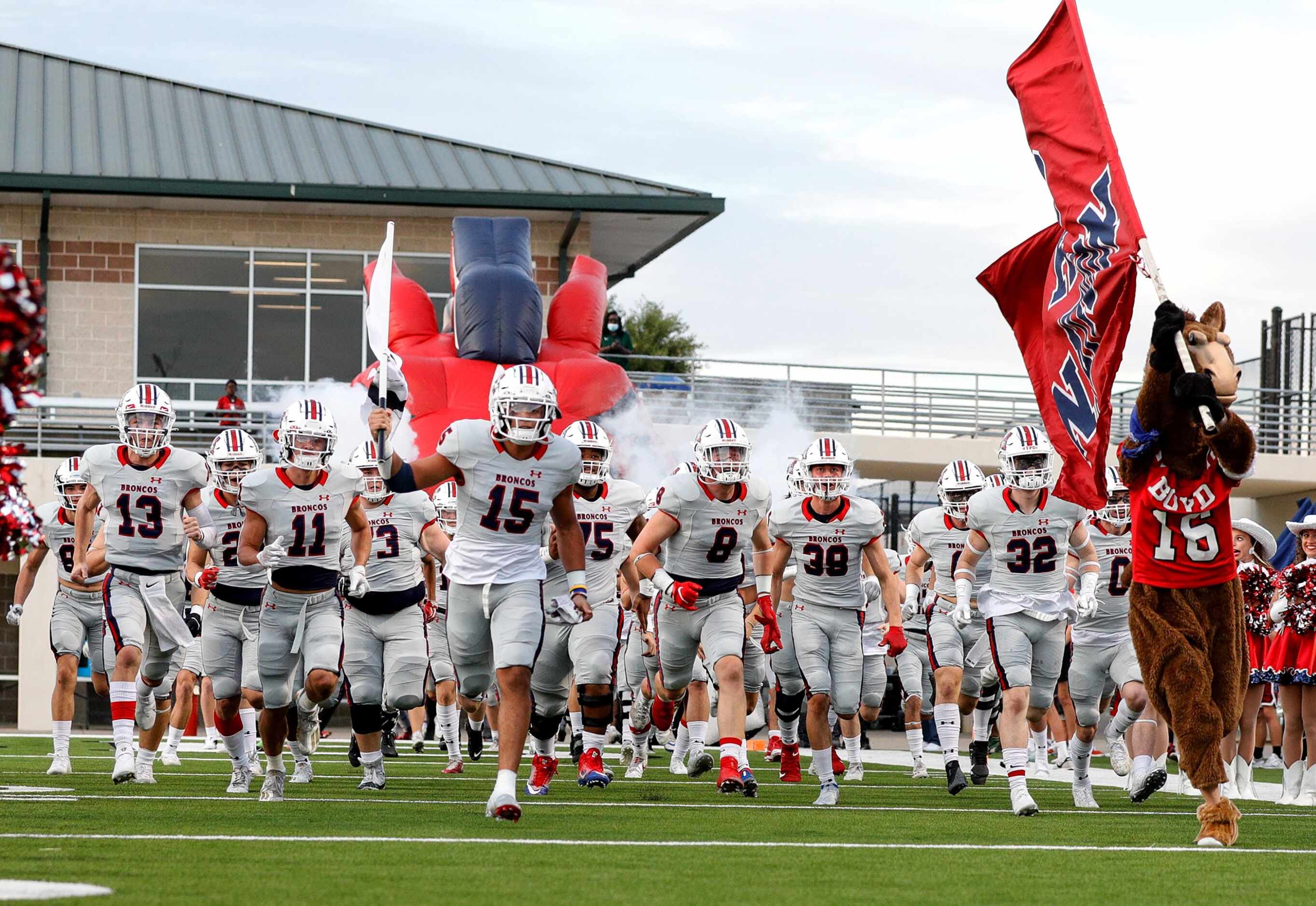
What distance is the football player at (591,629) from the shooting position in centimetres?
1052

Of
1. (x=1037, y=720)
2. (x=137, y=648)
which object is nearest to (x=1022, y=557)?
(x=1037, y=720)

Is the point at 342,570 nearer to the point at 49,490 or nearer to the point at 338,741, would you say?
the point at 338,741

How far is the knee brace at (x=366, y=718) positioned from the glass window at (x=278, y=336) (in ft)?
52.1

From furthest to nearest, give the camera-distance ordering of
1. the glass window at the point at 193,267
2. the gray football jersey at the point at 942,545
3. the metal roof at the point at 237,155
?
the glass window at the point at 193,267
the metal roof at the point at 237,155
the gray football jersey at the point at 942,545

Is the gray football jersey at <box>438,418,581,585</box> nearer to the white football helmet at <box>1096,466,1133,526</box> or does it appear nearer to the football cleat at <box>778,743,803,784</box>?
the football cleat at <box>778,743,803,784</box>

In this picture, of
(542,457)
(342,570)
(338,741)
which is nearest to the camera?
(542,457)

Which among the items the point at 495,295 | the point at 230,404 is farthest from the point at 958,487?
the point at 230,404

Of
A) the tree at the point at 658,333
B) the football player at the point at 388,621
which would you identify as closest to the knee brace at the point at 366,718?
the football player at the point at 388,621

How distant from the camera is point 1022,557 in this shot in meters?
10.5

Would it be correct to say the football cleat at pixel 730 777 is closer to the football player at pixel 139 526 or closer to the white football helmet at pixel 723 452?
the white football helmet at pixel 723 452

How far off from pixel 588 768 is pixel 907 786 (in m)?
2.38

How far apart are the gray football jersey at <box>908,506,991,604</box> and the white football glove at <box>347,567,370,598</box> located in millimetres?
4758

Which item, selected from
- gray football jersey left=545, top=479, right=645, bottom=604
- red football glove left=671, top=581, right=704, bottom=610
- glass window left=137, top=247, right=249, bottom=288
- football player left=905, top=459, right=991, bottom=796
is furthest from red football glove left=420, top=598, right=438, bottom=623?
glass window left=137, top=247, right=249, bottom=288

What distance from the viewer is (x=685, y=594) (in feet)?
32.7
